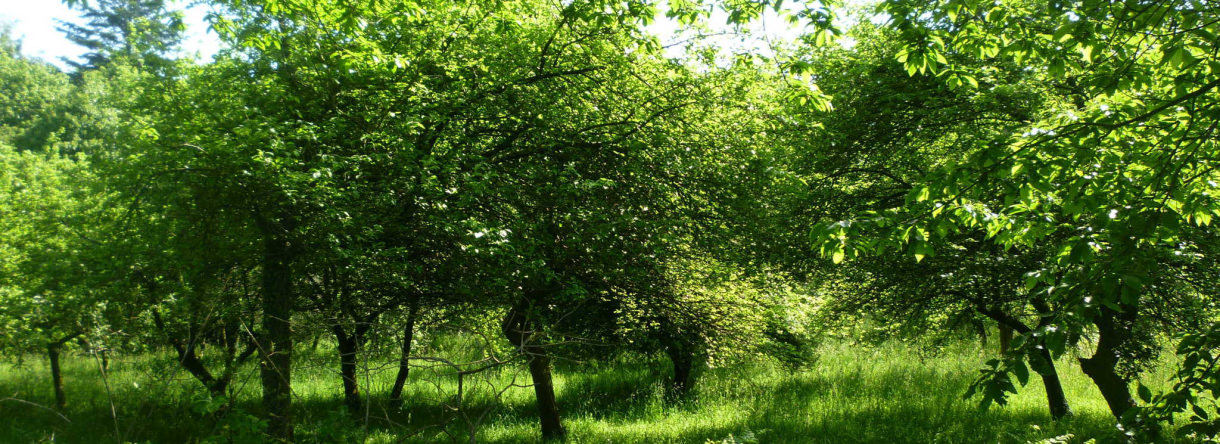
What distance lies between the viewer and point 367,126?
795cm

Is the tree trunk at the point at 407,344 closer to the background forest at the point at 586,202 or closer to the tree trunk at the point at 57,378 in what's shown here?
the background forest at the point at 586,202

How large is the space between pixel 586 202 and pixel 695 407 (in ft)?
21.9

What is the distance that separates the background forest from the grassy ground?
0.51 feet

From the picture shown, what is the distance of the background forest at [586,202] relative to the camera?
16.4ft

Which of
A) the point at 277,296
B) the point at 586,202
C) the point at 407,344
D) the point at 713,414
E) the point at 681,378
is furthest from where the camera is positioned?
the point at 681,378

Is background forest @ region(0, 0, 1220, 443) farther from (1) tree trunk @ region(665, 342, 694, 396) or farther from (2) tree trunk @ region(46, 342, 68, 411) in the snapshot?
(1) tree trunk @ region(665, 342, 694, 396)

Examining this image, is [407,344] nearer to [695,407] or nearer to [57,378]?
[695,407]

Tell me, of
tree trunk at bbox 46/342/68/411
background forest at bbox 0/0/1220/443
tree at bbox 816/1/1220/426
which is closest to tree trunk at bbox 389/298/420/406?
background forest at bbox 0/0/1220/443

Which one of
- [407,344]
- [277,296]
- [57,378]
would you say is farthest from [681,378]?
[57,378]

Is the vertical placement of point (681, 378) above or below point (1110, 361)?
below

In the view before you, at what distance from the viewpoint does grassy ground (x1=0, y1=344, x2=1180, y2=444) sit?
9602mm

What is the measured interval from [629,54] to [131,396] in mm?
7940

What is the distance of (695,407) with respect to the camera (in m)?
13.1

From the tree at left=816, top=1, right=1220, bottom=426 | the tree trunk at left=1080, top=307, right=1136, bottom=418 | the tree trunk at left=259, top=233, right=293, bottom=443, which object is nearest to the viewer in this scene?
the tree at left=816, top=1, right=1220, bottom=426
